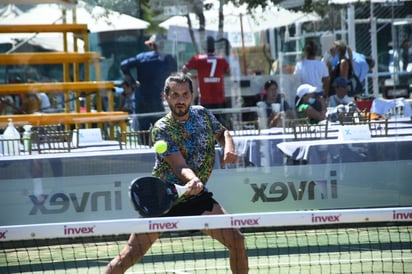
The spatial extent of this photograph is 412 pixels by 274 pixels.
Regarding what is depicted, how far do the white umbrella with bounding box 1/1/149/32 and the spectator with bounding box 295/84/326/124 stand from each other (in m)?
1.91

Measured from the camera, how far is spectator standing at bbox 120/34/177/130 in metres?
10.7

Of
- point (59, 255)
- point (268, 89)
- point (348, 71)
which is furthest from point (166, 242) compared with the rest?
point (348, 71)

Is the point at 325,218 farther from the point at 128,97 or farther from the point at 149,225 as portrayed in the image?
the point at 128,97

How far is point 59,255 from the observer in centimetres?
968

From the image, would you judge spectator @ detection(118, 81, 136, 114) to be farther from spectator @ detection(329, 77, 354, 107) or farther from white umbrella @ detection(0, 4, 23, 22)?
spectator @ detection(329, 77, 354, 107)

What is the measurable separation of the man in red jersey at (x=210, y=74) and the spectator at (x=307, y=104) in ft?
2.80

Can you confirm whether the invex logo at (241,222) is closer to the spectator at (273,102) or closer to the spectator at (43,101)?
the spectator at (273,102)

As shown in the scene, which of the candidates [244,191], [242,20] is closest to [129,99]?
[242,20]

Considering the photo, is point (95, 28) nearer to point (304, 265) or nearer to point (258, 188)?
point (258, 188)

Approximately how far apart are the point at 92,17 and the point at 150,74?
91cm


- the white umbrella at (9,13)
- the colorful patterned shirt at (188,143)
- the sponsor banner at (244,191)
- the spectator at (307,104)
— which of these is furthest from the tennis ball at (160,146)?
the white umbrella at (9,13)

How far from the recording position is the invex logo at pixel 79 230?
5770 millimetres

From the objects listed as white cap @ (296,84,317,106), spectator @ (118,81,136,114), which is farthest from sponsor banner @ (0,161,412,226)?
white cap @ (296,84,317,106)

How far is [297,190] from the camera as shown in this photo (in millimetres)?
10773
